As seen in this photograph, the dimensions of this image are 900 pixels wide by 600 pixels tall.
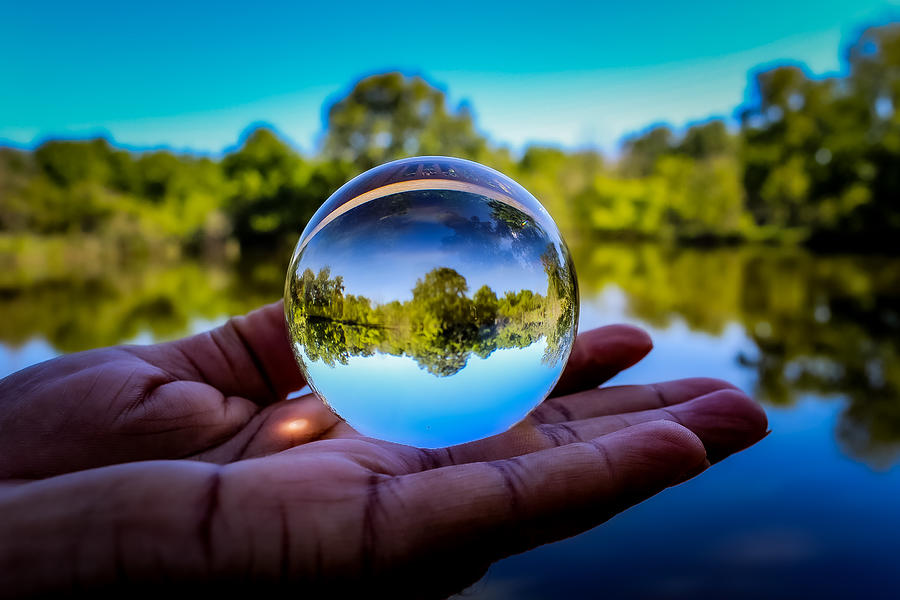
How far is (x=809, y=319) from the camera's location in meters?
10.6

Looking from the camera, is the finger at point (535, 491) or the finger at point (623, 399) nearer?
the finger at point (535, 491)

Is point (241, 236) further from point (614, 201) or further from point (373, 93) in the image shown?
point (614, 201)

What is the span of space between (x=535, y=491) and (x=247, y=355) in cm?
209

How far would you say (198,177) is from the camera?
45656 mm

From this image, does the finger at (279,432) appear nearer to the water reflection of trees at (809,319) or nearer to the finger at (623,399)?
the finger at (623,399)

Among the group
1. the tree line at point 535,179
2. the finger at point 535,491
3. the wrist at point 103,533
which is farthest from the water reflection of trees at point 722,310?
the tree line at point 535,179

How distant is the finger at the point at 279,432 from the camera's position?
8.77ft

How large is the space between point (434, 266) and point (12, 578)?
1.44 metres

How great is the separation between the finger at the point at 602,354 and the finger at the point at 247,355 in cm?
162

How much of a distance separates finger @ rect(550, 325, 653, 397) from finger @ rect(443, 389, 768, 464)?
66cm

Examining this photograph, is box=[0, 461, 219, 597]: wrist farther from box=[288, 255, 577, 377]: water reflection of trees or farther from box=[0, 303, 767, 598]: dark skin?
box=[288, 255, 577, 377]: water reflection of trees

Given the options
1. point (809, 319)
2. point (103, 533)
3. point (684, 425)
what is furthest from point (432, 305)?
point (809, 319)

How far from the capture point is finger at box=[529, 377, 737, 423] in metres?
3.01

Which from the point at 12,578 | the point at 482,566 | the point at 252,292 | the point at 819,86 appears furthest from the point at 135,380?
the point at 819,86
